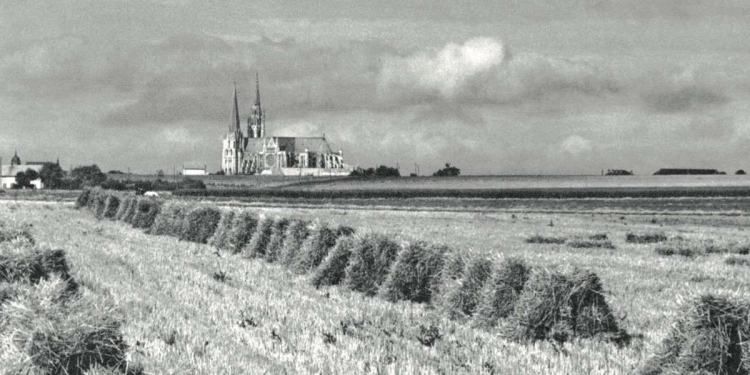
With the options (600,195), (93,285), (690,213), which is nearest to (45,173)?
(600,195)

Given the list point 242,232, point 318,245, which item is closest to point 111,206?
point 242,232

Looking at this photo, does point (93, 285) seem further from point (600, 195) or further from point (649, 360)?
point (600, 195)

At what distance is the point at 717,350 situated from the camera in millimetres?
8750

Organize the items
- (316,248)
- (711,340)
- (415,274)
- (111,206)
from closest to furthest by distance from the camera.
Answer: (711,340)
(415,274)
(316,248)
(111,206)

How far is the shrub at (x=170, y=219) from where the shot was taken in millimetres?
31188

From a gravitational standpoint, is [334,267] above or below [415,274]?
below

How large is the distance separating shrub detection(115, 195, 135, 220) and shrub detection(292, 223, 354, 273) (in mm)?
22177

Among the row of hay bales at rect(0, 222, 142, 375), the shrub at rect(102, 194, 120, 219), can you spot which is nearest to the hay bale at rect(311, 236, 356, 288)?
the row of hay bales at rect(0, 222, 142, 375)

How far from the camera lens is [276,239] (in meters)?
22.4

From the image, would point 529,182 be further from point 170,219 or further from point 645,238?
point 170,219

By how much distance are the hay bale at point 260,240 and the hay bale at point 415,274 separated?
8121 mm

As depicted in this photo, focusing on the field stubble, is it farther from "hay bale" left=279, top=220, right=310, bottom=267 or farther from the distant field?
the distant field

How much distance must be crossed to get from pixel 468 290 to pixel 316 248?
6.44m

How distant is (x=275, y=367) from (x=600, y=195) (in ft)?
271
